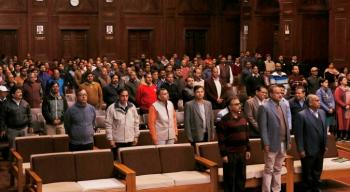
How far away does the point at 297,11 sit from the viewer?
2239 cm

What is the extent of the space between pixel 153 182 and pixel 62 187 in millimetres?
1283

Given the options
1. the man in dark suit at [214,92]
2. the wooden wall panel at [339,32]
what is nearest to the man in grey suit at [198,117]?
the man in dark suit at [214,92]

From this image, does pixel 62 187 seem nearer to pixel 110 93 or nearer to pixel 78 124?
pixel 78 124

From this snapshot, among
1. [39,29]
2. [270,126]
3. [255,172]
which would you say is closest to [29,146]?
[255,172]

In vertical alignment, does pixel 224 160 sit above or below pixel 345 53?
Answer: below

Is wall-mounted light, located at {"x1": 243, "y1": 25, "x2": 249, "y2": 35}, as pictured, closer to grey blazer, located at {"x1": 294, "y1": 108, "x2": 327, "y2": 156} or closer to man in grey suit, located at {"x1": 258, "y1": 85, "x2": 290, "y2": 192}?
grey blazer, located at {"x1": 294, "y1": 108, "x2": 327, "y2": 156}

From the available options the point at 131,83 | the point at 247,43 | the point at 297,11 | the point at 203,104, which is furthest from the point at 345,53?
the point at 203,104

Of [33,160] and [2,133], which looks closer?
[33,160]

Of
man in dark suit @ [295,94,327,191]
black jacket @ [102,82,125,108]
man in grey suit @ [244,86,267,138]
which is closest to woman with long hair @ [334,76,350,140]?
man in grey suit @ [244,86,267,138]

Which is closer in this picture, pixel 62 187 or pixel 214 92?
pixel 62 187

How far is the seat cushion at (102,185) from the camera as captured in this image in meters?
8.59

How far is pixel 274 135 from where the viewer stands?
29.5ft

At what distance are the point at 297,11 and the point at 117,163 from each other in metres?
14.7

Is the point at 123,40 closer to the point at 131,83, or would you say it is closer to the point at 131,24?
the point at 131,24
